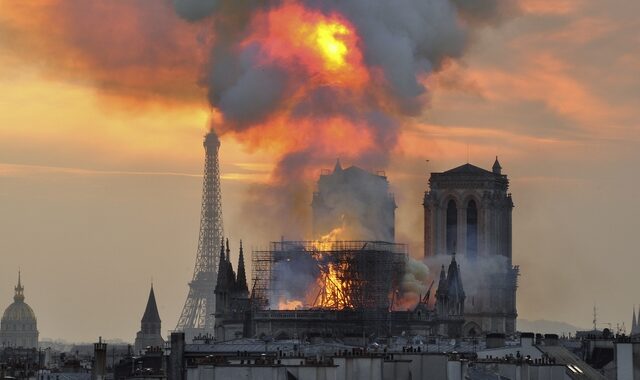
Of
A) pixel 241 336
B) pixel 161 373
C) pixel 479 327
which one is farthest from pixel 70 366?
pixel 479 327

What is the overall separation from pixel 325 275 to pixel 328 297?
1.44m

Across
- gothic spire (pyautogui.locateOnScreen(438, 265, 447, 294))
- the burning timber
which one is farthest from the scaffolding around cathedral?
gothic spire (pyautogui.locateOnScreen(438, 265, 447, 294))

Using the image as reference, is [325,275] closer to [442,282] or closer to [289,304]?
[289,304]

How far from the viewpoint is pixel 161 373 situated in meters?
101

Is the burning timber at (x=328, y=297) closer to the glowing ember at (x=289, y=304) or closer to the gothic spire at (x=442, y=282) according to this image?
the glowing ember at (x=289, y=304)

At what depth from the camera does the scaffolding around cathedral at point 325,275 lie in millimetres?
169250

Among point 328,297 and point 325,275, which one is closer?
point 325,275

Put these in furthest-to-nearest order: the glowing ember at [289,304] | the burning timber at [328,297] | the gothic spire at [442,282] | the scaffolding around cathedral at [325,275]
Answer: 1. the gothic spire at [442,282]
2. the glowing ember at [289,304]
3. the scaffolding around cathedral at [325,275]
4. the burning timber at [328,297]

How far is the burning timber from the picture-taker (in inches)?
6535

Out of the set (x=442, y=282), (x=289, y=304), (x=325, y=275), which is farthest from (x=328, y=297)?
(x=442, y=282)

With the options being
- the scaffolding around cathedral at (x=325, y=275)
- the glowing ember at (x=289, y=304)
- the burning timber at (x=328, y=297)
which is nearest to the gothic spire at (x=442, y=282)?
the burning timber at (x=328, y=297)

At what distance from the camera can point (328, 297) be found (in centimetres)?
17112

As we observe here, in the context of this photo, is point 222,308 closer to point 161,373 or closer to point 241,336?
point 241,336

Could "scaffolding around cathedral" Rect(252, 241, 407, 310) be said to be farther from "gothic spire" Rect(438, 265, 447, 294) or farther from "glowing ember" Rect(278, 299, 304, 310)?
"gothic spire" Rect(438, 265, 447, 294)
